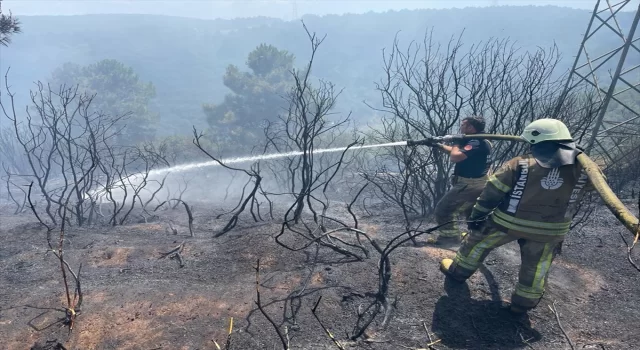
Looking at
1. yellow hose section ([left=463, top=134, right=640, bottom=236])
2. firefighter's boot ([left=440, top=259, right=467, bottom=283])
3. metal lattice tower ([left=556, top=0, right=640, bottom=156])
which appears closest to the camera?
yellow hose section ([left=463, top=134, right=640, bottom=236])

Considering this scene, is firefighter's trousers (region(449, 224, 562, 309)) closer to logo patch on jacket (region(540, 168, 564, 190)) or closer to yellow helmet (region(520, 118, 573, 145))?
logo patch on jacket (region(540, 168, 564, 190))

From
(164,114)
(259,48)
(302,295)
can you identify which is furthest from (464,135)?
(164,114)

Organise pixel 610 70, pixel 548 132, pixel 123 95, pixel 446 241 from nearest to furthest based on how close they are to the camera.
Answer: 1. pixel 548 132
2. pixel 446 241
3. pixel 610 70
4. pixel 123 95

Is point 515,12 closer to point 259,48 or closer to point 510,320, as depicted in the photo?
point 259,48

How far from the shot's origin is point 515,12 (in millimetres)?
92188

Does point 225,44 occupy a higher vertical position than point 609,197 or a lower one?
lower

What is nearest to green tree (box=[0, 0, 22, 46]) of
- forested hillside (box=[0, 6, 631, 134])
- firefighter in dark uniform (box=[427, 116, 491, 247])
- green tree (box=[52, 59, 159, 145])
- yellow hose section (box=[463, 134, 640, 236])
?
firefighter in dark uniform (box=[427, 116, 491, 247])

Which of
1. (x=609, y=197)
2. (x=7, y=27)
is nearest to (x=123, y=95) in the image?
(x=7, y=27)

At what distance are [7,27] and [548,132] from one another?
5.82 meters

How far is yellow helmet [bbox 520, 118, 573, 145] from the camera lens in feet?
9.88

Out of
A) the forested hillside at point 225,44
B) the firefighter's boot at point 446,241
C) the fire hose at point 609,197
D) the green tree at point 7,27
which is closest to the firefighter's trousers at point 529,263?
the fire hose at point 609,197

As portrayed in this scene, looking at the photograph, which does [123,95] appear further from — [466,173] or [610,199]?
[610,199]

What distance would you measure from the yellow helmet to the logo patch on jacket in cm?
26

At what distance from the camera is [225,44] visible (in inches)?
3799
